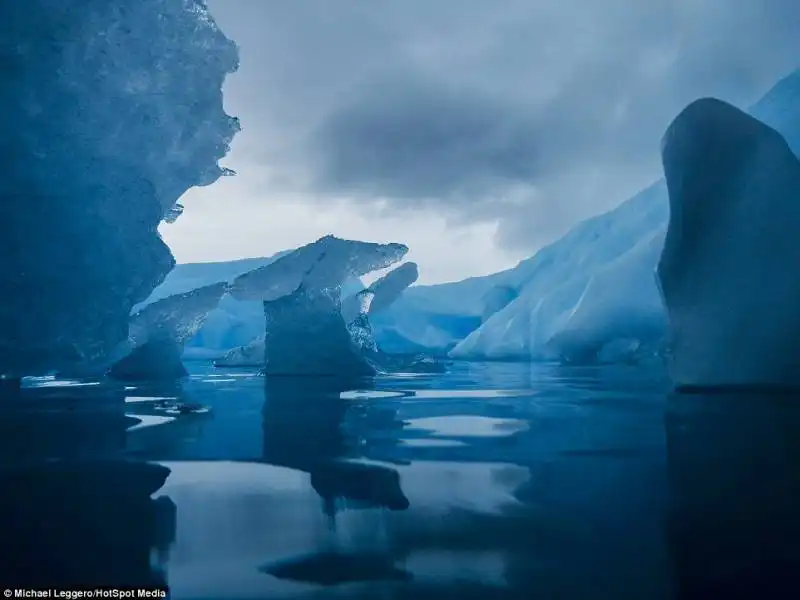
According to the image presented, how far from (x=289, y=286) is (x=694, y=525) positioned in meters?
22.2

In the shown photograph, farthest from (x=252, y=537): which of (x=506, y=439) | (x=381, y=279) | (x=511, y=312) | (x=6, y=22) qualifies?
(x=511, y=312)

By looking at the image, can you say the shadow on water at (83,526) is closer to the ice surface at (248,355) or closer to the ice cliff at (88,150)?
the ice cliff at (88,150)

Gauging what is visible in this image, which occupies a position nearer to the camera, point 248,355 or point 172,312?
point 172,312

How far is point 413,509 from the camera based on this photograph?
3721 mm

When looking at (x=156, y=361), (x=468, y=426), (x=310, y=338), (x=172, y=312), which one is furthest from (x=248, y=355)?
(x=468, y=426)

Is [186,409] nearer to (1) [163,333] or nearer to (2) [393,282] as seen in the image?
(1) [163,333]

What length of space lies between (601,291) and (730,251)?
17.3m

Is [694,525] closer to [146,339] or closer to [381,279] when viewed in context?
[146,339]

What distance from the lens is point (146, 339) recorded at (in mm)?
24766

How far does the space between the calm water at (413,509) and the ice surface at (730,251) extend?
5.27m

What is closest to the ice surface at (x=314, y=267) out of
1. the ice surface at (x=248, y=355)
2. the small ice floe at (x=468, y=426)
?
the ice surface at (x=248, y=355)

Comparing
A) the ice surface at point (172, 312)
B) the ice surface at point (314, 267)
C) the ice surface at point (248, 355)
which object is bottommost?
the ice surface at point (248, 355)

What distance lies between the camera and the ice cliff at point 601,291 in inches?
1090

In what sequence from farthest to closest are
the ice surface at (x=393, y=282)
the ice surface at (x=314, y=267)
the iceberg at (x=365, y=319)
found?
the ice surface at (x=393, y=282), the iceberg at (x=365, y=319), the ice surface at (x=314, y=267)
